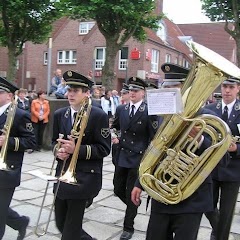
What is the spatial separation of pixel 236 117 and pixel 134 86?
1520 millimetres

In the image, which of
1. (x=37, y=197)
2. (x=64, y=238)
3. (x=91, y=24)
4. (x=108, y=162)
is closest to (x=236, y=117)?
(x=64, y=238)

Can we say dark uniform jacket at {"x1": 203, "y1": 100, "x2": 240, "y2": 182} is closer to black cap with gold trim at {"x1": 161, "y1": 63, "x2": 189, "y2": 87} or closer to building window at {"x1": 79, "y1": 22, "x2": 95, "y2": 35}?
black cap with gold trim at {"x1": 161, "y1": 63, "x2": 189, "y2": 87}

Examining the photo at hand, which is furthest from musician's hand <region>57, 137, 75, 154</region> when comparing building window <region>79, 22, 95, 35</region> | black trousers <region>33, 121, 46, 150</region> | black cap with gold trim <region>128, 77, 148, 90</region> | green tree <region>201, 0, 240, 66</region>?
building window <region>79, 22, 95, 35</region>

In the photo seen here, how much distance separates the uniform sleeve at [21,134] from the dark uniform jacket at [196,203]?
63.0 inches

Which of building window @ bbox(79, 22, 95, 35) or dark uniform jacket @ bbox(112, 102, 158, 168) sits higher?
building window @ bbox(79, 22, 95, 35)

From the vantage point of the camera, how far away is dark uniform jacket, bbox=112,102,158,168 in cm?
493

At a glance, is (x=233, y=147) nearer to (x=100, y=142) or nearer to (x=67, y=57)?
(x=100, y=142)

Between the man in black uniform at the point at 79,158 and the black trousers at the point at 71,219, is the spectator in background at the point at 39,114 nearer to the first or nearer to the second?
the man in black uniform at the point at 79,158

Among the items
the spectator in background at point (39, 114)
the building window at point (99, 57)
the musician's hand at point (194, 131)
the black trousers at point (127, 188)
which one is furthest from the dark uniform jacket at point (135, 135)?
the building window at point (99, 57)

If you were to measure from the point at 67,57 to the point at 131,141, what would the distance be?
31228 millimetres

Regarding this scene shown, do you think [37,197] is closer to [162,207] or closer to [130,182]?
[130,182]

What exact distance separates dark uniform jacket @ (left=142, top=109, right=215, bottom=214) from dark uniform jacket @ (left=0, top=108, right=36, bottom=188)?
1.59 metres

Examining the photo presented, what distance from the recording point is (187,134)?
8.79 ft

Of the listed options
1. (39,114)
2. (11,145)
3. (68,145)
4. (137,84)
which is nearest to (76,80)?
(68,145)
